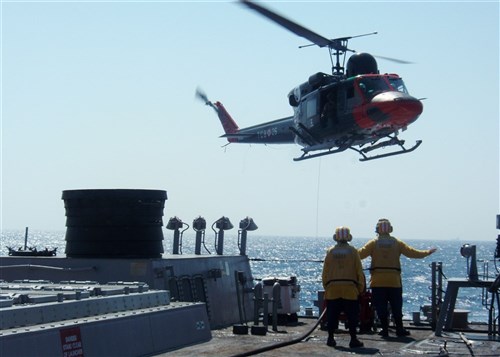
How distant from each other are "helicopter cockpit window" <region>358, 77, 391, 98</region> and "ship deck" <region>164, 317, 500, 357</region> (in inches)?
508

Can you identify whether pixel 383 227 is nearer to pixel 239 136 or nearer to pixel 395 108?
pixel 395 108

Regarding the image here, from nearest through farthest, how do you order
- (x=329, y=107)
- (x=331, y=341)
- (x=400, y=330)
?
(x=331, y=341) < (x=400, y=330) < (x=329, y=107)

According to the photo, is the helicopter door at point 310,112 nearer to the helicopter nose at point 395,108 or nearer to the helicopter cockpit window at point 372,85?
the helicopter cockpit window at point 372,85

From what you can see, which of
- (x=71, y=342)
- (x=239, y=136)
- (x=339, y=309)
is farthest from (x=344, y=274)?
(x=239, y=136)

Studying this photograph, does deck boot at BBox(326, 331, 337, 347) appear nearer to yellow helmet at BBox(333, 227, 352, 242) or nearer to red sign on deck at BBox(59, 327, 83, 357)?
yellow helmet at BBox(333, 227, 352, 242)

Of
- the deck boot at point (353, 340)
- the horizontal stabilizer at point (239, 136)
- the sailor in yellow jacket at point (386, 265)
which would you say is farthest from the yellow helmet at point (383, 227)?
the horizontal stabilizer at point (239, 136)

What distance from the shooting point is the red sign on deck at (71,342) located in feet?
21.2

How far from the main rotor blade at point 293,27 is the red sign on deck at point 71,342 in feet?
56.4

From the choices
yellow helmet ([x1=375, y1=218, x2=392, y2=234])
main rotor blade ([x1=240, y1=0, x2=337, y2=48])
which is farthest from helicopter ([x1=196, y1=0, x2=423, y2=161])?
yellow helmet ([x1=375, y1=218, x2=392, y2=234])

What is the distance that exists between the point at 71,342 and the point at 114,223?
601 cm

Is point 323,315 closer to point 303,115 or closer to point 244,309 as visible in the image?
point 244,309

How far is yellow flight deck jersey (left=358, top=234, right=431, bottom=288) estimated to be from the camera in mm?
14109

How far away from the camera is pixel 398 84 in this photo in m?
27.4

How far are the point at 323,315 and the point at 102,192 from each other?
153 inches
